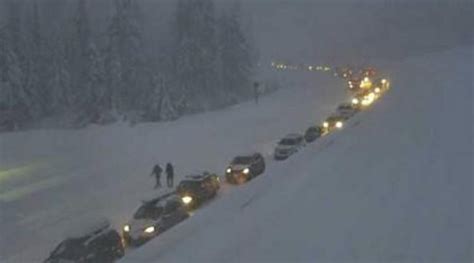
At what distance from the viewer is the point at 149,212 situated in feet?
74.2

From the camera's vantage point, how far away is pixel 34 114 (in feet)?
274

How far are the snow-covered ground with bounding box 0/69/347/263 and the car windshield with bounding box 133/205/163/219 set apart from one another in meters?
1.92

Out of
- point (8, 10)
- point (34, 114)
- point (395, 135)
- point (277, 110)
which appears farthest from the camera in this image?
point (8, 10)

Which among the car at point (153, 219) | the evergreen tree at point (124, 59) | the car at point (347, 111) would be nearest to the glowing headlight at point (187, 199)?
the car at point (153, 219)

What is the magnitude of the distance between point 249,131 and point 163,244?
3509 cm

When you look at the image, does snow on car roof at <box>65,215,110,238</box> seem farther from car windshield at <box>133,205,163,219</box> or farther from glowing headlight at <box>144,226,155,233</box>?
car windshield at <box>133,205,163,219</box>

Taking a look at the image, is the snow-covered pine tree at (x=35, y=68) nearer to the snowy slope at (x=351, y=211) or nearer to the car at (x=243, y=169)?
the car at (x=243, y=169)

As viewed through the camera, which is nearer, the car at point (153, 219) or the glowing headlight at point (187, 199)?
the car at point (153, 219)

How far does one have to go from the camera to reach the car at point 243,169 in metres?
30.8

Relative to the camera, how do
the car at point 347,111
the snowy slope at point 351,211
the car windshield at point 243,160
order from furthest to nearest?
1. the car at point 347,111
2. the car windshield at point 243,160
3. the snowy slope at point 351,211

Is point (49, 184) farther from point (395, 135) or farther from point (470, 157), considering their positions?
point (470, 157)

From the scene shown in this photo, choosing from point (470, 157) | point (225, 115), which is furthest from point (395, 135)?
point (225, 115)

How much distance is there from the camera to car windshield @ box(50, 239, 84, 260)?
1855cm

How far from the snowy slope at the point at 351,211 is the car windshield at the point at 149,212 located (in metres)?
3.06
